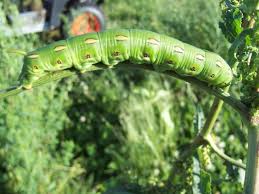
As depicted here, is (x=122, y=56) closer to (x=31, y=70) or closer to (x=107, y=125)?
(x=31, y=70)

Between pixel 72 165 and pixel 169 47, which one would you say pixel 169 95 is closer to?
pixel 72 165

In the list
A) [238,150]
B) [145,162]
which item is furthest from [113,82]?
[238,150]

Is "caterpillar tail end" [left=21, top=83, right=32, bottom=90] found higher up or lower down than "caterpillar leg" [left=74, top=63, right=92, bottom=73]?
lower down

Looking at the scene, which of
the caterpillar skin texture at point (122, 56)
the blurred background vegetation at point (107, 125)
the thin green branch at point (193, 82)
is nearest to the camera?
the thin green branch at point (193, 82)

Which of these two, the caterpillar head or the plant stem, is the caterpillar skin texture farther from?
the plant stem

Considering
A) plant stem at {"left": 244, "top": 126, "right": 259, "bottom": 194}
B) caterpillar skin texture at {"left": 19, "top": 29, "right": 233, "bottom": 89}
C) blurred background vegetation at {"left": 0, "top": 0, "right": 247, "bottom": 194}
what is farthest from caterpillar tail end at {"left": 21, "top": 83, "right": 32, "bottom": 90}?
blurred background vegetation at {"left": 0, "top": 0, "right": 247, "bottom": 194}

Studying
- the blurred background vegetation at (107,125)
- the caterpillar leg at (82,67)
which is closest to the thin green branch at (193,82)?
the caterpillar leg at (82,67)

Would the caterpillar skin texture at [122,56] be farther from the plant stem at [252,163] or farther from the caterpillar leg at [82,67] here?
the plant stem at [252,163]
